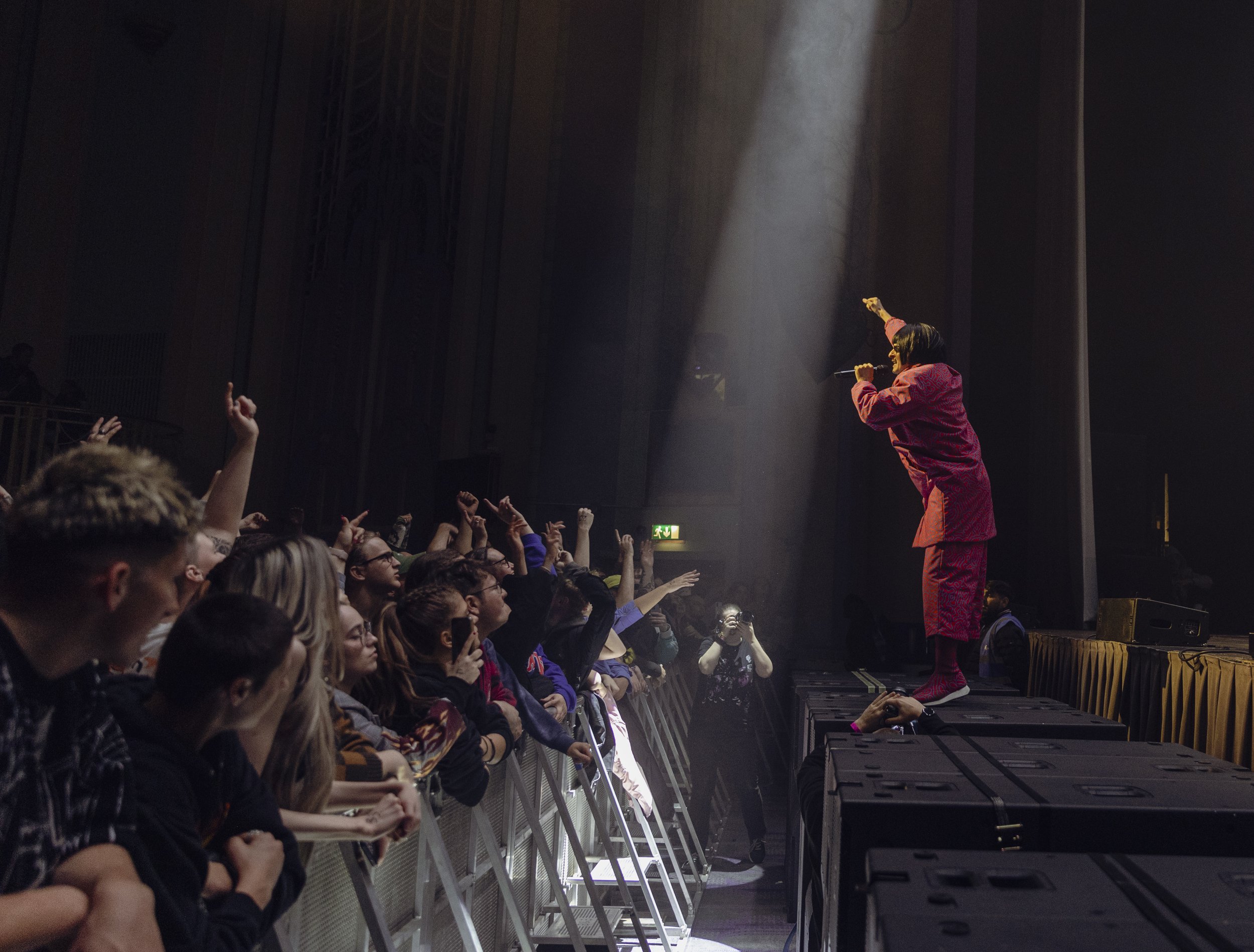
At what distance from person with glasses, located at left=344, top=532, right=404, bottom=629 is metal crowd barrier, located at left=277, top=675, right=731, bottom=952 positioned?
60cm

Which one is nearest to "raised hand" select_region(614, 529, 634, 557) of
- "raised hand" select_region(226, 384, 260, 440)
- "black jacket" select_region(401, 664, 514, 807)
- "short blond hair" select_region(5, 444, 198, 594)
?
"black jacket" select_region(401, 664, 514, 807)

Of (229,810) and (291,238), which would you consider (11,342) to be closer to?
(291,238)

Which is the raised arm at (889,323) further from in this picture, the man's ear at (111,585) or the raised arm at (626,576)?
the man's ear at (111,585)

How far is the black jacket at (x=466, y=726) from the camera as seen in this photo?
7.76 ft

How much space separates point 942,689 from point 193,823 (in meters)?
2.52

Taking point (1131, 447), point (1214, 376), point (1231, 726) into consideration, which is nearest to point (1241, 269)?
point (1214, 376)

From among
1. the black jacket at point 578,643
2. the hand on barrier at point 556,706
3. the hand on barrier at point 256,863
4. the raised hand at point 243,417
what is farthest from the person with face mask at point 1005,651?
the hand on barrier at point 256,863

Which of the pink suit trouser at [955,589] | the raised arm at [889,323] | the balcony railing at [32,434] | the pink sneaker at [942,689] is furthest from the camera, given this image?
the balcony railing at [32,434]

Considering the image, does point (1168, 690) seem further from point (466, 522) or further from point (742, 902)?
point (466, 522)

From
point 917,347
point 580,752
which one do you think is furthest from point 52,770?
point 917,347

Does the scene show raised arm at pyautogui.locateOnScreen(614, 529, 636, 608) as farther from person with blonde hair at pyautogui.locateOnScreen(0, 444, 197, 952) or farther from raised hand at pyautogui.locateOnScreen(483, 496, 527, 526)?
person with blonde hair at pyautogui.locateOnScreen(0, 444, 197, 952)

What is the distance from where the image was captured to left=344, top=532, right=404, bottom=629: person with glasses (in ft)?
10.1

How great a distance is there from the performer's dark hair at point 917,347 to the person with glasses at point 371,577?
177 cm

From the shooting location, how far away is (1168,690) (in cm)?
397
